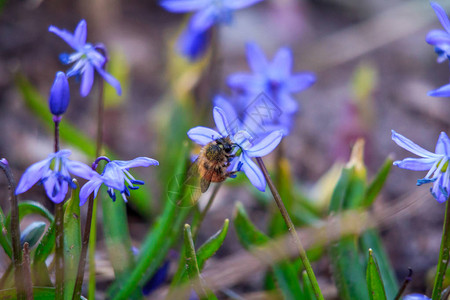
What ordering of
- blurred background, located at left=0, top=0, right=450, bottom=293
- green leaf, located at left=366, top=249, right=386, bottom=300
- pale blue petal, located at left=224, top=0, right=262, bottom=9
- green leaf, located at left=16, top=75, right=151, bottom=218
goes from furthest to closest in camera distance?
blurred background, located at left=0, top=0, right=450, bottom=293
green leaf, located at left=16, top=75, right=151, bottom=218
pale blue petal, located at left=224, top=0, right=262, bottom=9
green leaf, located at left=366, top=249, right=386, bottom=300

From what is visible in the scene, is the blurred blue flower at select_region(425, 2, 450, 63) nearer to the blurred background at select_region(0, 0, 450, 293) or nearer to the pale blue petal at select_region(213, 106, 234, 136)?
the pale blue petal at select_region(213, 106, 234, 136)

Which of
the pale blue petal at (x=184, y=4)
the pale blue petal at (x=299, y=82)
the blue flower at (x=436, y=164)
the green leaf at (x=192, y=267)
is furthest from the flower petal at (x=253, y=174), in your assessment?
the pale blue petal at (x=184, y=4)

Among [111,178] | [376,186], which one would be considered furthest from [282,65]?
[111,178]

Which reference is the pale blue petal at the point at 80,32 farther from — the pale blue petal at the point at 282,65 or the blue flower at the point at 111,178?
the pale blue petal at the point at 282,65

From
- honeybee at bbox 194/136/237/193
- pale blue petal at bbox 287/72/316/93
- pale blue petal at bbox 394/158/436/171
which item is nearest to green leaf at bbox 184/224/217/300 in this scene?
honeybee at bbox 194/136/237/193

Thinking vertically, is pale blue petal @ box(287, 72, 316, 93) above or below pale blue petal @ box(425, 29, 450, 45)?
below

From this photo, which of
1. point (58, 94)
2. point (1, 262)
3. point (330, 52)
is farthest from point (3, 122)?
point (330, 52)
